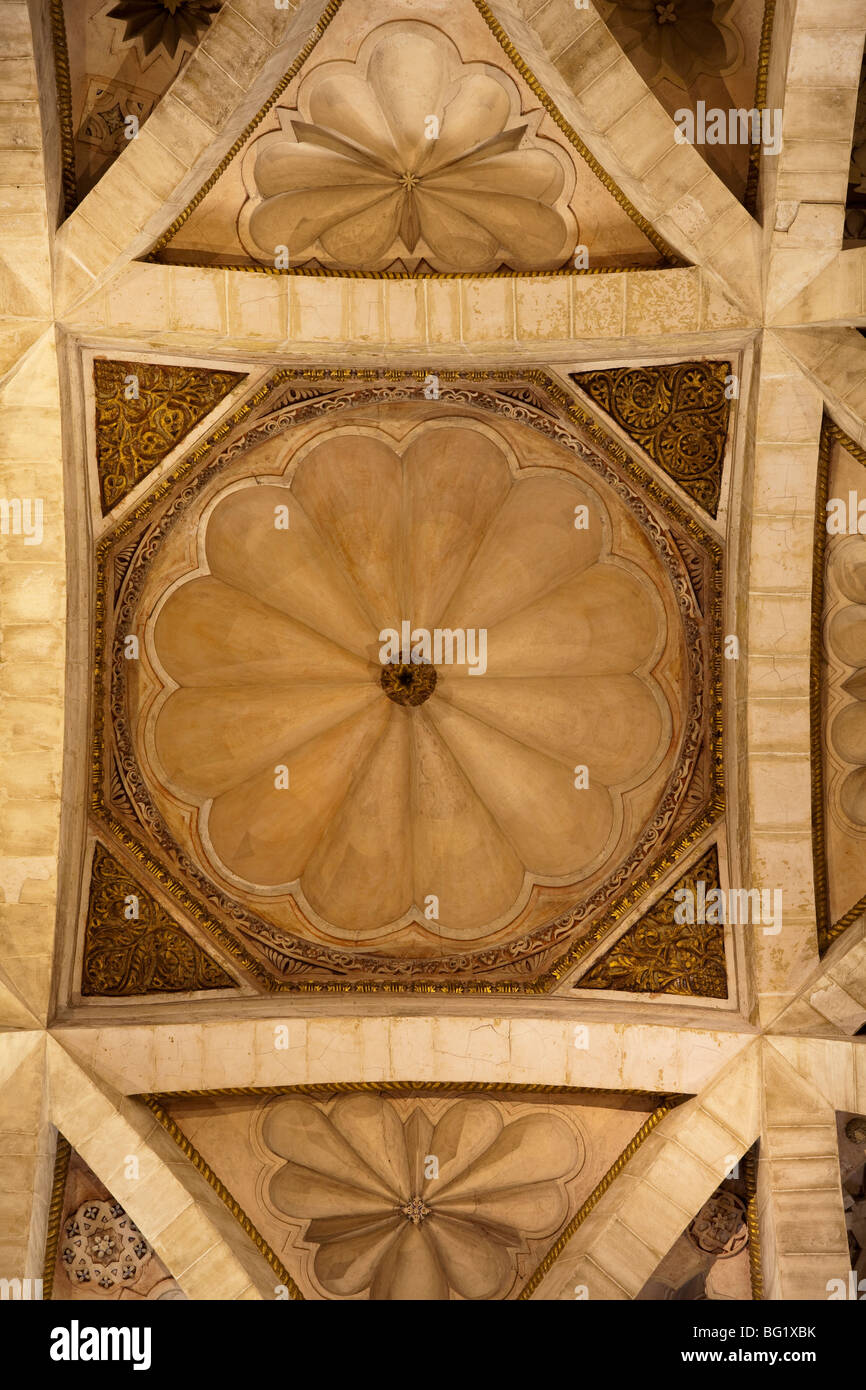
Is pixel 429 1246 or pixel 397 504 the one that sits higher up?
pixel 397 504

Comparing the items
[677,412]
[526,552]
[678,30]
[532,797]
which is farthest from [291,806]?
[678,30]

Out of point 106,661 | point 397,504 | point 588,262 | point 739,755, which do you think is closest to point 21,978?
point 106,661

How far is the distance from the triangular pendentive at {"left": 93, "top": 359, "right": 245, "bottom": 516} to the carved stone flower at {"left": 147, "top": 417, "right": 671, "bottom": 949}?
1.94 ft

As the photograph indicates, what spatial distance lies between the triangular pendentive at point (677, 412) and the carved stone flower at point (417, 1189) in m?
4.03

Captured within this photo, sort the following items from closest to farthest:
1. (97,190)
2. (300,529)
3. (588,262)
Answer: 1. (97,190)
2. (588,262)
3. (300,529)

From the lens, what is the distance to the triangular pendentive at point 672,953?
8867 millimetres

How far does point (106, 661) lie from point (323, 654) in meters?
1.38

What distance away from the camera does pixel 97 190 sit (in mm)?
7980

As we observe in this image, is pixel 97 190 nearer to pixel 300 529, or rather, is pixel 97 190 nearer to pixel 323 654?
pixel 300 529

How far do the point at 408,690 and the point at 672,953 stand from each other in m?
2.34

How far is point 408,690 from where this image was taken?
926cm

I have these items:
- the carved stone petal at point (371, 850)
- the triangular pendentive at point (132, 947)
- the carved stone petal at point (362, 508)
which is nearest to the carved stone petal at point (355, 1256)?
the triangular pendentive at point (132, 947)

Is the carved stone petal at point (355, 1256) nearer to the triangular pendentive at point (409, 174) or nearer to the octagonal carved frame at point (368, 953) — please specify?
the octagonal carved frame at point (368, 953)

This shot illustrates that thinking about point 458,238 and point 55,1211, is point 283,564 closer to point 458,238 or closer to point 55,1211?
point 458,238
